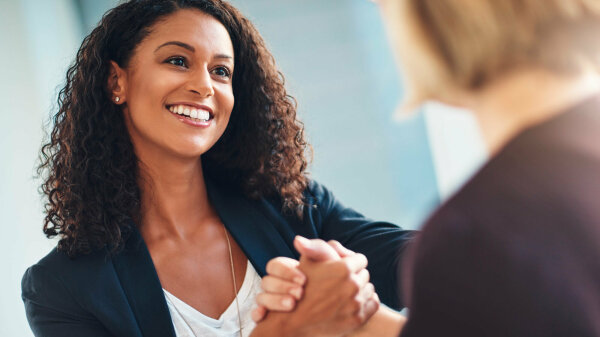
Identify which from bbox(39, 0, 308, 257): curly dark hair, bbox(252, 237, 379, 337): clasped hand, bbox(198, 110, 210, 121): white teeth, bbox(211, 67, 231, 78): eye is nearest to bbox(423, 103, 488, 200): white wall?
bbox(39, 0, 308, 257): curly dark hair

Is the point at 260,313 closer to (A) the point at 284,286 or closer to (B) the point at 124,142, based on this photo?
(A) the point at 284,286

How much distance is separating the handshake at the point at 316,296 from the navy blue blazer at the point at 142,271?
339mm

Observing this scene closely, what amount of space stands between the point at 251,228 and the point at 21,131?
99 cm

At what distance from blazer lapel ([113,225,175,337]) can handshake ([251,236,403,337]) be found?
1.06ft

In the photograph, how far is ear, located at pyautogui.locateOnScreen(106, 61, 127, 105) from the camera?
62.2 inches

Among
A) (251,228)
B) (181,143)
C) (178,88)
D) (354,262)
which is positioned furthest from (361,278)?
(178,88)

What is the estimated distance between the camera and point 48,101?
2.20 metres

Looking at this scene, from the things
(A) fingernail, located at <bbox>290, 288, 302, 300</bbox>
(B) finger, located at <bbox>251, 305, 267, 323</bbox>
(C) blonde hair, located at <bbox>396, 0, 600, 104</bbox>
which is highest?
(C) blonde hair, located at <bbox>396, 0, 600, 104</bbox>

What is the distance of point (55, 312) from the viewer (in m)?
1.34

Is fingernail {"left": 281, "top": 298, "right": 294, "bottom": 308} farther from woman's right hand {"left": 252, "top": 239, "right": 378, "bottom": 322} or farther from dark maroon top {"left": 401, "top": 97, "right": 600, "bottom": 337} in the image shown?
dark maroon top {"left": 401, "top": 97, "right": 600, "bottom": 337}

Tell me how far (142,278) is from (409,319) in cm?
97

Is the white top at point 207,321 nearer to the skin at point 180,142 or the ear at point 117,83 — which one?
the skin at point 180,142

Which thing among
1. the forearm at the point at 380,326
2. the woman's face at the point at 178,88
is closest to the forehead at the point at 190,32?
the woman's face at the point at 178,88

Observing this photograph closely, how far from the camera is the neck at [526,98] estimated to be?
55 centimetres
